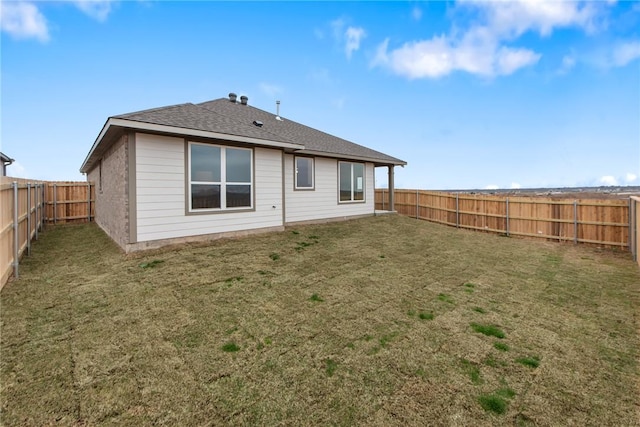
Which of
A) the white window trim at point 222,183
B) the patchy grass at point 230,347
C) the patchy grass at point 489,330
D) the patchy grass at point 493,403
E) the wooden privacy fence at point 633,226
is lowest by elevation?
the patchy grass at point 493,403

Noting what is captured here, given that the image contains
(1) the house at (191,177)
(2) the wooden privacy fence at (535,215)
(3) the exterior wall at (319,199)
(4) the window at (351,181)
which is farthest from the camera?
(4) the window at (351,181)

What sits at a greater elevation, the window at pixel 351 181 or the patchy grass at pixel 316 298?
the window at pixel 351 181

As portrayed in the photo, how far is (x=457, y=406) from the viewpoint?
248cm

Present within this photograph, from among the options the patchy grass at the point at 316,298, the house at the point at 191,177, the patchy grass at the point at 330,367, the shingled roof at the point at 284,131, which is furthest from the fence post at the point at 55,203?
the patchy grass at the point at 330,367

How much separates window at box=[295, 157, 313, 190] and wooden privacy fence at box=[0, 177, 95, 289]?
7.77 metres

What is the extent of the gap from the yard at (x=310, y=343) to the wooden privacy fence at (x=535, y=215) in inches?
162

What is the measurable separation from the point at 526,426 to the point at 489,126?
20.7 m

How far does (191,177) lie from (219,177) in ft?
2.52

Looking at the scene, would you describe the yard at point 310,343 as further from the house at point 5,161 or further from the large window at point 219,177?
the house at point 5,161

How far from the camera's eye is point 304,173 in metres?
11.6

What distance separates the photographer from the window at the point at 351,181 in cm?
1312

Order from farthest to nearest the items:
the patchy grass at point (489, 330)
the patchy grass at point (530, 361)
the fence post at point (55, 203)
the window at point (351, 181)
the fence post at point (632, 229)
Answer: the window at point (351, 181) → the fence post at point (55, 203) → the fence post at point (632, 229) → the patchy grass at point (489, 330) → the patchy grass at point (530, 361)

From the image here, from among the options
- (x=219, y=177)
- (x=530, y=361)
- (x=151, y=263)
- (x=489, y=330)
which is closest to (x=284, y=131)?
(x=219, y=177)

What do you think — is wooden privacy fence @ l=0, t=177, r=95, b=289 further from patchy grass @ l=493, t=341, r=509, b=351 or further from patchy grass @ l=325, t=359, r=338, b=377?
patchy grass @ l=493, t=341, r=509, b=351
